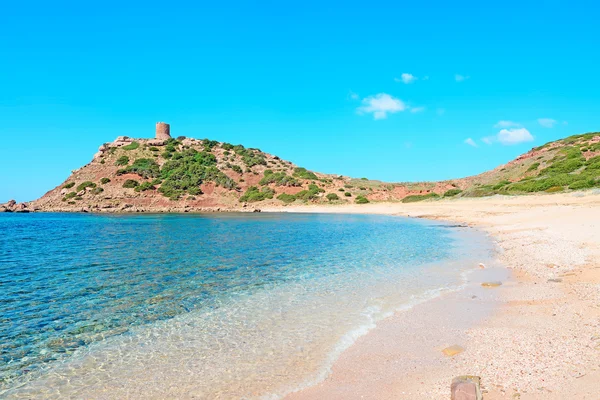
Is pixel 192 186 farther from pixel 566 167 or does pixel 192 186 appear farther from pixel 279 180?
pixel 566 167

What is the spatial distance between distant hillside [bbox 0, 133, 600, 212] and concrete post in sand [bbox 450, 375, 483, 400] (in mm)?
56155

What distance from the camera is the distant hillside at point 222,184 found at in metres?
66.6

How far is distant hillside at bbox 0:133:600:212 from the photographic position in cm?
6662

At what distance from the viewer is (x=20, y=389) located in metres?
5.39

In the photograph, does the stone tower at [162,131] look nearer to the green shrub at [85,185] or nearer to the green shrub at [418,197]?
the green shrub at [85,185]

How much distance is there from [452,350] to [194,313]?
561cm

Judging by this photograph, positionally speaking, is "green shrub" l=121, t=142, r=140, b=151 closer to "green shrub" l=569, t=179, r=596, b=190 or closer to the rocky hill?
the rocky hill

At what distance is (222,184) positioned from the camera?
7600 centimetres

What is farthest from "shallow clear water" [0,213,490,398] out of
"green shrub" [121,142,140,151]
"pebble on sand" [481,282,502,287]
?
"green shrub" [121,142,140,151]

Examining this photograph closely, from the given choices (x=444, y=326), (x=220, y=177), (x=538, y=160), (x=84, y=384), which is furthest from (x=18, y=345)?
(x=538, y=160)

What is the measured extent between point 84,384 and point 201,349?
6.07 ft

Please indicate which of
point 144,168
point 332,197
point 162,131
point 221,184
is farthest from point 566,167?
point 162,131

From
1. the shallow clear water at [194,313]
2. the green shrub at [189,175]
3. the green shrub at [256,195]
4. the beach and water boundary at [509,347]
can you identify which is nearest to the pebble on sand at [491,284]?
the beach and water boundary at [509,347]

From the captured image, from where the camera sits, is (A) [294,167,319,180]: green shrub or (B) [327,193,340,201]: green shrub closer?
(B) [327,193,340,201]: green shrub
